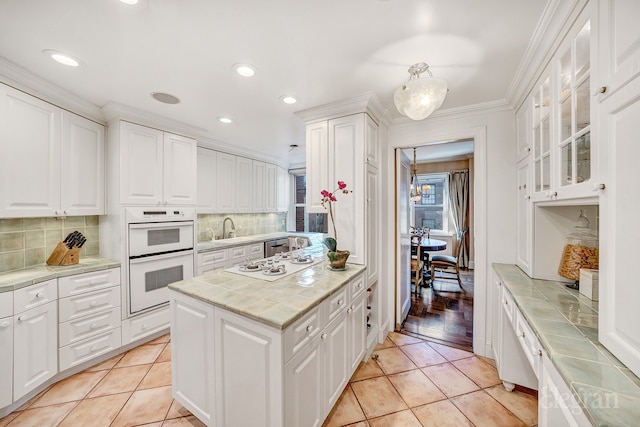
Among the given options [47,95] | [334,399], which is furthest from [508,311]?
[47,95]

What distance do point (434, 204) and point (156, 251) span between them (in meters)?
5.99

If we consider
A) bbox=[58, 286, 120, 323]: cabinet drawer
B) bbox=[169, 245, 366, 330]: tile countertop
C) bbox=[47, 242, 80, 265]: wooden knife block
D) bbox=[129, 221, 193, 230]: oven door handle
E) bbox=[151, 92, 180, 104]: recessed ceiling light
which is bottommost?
bbox=[58, 286, 120, 323]: cabinet drawer

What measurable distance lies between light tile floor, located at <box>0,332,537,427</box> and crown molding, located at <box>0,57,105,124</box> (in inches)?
95.1

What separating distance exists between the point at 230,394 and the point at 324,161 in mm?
1912

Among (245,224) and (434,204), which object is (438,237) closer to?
(434,204)

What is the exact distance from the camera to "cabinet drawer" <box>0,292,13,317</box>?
1.60 meters

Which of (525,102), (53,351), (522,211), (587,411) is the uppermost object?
(525,102)

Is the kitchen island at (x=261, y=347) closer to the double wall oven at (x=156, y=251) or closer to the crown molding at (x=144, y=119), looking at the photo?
the double wall oven at (x=156, y=251)

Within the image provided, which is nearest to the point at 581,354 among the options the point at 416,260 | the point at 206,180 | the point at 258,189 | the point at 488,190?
the point at 488,190

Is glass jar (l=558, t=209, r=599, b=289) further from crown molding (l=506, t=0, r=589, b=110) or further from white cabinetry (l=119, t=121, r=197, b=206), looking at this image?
white cabinetry (l=119, t=121, r=197, b=206)

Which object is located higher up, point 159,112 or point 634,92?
point 159,112

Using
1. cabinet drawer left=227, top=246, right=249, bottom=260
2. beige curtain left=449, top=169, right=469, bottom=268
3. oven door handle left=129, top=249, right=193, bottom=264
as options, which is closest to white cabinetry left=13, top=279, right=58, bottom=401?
oven door handle left=129, top=249, right=193, bottom=264

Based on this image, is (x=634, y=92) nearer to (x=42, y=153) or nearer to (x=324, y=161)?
(x=324, y=161)

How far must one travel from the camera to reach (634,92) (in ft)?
2.47
